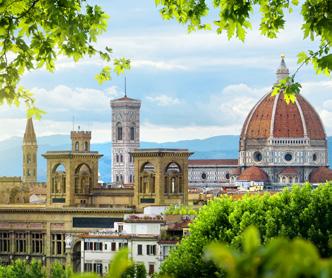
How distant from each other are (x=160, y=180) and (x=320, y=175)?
92.7m

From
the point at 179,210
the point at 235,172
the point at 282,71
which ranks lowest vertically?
the point at 179,210

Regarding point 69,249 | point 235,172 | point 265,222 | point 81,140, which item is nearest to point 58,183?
point 81,140

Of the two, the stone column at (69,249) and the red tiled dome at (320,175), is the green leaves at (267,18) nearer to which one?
the stone column at (69,249)

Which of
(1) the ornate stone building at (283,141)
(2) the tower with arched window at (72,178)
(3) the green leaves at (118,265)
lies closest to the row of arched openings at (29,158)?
(2) the tower with arched window at (72,178)

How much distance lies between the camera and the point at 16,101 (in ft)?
42.1

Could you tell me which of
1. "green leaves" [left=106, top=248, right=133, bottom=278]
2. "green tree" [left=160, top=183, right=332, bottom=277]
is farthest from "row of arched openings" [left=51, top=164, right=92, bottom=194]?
"green leaves" [left=106, top=248, right=133, bottom=278]

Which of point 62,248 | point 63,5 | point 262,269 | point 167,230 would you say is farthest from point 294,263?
point 62,248

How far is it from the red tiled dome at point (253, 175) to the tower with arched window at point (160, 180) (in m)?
86.9

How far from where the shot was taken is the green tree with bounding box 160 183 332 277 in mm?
39781

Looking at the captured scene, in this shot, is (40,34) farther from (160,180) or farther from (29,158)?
(29,158)

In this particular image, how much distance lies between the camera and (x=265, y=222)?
141 ft

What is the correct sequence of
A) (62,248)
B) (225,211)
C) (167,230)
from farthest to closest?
(62,248), (167,230), (225,211)

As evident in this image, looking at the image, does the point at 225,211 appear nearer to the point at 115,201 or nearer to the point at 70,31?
the point at 70,31

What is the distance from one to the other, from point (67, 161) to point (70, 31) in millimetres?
72838
